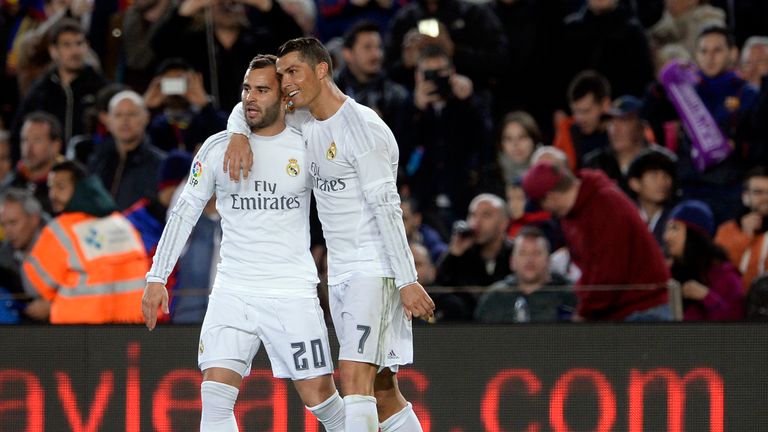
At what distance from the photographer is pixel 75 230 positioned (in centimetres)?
873

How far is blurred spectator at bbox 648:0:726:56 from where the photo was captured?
35.1ft

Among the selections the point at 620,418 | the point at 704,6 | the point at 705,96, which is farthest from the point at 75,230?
the point at 704,6

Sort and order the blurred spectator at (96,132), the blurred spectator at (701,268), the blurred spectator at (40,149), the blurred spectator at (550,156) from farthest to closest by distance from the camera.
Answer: the blurred spectator at (96,132) → the blurred spectator at (40,149) → the blurred spectator at (550,156) → the blurred spectator at (701,268)

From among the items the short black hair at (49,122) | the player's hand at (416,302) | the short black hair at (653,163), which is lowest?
the player's hand at (416,302)

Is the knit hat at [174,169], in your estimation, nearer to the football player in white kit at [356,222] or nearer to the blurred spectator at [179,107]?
the blurred spectator at [179,107]

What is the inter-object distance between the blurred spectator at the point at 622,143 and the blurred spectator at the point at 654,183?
0.30 m

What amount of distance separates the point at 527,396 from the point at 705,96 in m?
3.82

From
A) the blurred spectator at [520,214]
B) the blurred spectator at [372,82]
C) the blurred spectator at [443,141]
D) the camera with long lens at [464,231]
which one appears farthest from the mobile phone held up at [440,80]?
the camera with long lens at [464,231]

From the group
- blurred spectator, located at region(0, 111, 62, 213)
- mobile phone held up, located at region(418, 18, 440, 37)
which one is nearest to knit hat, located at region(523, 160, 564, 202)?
mobile phone held up, located at region(418, 18, 440, 37)

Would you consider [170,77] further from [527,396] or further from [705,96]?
[527,396]

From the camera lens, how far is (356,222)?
20.3 ft

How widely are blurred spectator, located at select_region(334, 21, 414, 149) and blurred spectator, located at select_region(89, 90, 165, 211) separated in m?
1.58

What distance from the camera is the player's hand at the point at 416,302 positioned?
588 cm

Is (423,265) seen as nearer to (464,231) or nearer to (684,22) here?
(464,231)
